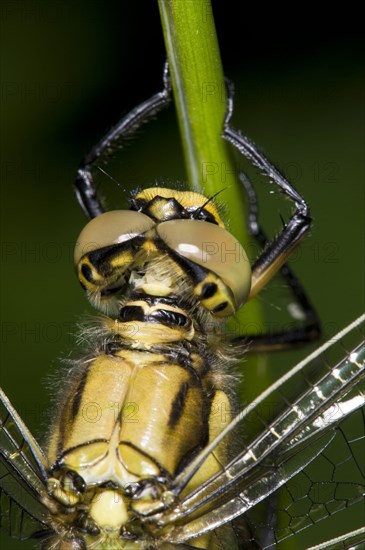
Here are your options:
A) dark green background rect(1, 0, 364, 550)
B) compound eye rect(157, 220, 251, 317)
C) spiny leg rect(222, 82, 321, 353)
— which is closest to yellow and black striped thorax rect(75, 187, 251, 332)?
compound eye rect(157, 220, 251, 317)

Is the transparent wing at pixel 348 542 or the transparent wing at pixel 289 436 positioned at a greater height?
the transparent wing at pixel 289 436

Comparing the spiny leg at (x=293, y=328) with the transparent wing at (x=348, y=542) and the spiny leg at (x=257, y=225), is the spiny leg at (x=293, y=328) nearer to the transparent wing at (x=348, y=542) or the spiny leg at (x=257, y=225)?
the spiny leg at (x=257, y=225)

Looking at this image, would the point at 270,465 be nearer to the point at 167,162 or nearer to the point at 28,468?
the point at 28,468

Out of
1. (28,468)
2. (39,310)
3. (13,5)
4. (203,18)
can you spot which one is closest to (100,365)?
(28,468)

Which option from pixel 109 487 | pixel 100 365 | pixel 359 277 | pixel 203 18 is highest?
pixel 203 18

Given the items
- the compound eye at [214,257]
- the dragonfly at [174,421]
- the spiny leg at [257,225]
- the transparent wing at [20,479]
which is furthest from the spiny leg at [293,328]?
the transparent wing at [20,479]

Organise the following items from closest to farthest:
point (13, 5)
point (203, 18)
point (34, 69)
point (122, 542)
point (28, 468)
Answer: point (203, 18) → point (122, 542) → point (28, 468) → point (13, 5) → point (34, 69)

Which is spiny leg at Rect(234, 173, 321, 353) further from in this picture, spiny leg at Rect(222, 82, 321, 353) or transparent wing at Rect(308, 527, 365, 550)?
transparent wing at Rect(308, 527, 365, 550)

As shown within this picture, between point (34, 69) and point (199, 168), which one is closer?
point (199, 168)
